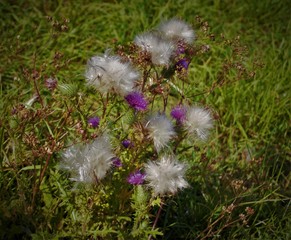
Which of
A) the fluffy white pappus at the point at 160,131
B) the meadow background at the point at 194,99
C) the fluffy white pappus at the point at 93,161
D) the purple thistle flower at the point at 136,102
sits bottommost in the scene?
the meadow background at the point at 194,99

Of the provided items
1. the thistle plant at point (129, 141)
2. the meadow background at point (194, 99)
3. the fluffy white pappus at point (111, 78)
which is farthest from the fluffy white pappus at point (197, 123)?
the meadow background at point (194, 99)

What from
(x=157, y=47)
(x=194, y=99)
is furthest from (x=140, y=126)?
(x=194, y=99)

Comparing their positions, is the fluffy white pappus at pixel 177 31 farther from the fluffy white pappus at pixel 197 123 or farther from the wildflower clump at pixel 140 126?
the fluffy white pappus at pixel 197 123

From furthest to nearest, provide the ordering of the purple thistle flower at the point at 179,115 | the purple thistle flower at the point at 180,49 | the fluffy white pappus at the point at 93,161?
1. the purple thistle flower at the point at 180,49
2. the purple thistle flower at the point at 179,115
3. the fluffy white pappus at the point at 93,161

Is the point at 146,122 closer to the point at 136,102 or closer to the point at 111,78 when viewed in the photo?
the point at 136,102

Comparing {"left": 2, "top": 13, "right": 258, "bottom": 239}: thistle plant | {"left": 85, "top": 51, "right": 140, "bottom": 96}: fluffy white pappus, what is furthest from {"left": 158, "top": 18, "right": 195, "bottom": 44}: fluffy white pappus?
{"left": 85, "top": 51, "right": 140, "bottom": 96}: fluffy white pappus

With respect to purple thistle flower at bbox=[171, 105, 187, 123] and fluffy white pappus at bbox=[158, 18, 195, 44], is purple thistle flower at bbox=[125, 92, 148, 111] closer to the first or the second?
purple thistle flower at bbox=[171, 105, 187, 123]
